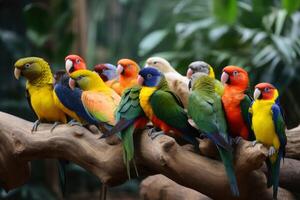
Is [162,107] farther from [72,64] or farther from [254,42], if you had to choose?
[254,42]

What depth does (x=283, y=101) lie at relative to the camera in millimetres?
3914

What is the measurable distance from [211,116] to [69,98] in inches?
26.0

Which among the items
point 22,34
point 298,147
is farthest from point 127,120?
point 22,34

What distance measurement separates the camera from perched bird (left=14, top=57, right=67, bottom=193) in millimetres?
2355

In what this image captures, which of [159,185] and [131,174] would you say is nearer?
[131,174]

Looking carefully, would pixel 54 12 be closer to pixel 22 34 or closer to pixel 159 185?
pixel 22 34

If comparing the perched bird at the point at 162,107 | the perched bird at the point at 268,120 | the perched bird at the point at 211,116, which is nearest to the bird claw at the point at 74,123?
the perched bird at the point at 162,107

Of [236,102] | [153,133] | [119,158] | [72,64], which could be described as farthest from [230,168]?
[72,64]

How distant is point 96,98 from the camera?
222 cm

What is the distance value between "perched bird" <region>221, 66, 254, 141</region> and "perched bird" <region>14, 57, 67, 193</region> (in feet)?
2.63

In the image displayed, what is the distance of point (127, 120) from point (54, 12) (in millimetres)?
2782

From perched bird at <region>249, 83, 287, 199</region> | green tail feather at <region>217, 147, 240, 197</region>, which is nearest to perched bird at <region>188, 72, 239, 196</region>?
green tail feather at <region>217, 147, 240, 197</region>

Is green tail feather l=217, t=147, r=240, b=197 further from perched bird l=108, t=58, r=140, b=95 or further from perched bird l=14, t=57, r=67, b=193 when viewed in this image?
perched bird l=14, t=57, r=67, b=193

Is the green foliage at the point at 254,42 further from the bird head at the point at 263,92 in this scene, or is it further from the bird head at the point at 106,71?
the bird head at the point at 263,92
